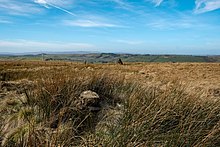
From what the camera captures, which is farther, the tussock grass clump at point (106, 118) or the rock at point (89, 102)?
the rock at point (89, 102)

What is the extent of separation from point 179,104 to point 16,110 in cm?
307

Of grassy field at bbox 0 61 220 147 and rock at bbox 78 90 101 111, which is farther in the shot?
rock at bbox 78 90 101 111

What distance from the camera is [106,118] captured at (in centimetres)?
401

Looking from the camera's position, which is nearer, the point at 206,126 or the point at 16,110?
the point at 206,126

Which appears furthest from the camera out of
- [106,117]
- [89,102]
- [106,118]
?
[89,102]

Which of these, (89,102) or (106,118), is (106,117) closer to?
(106,118)

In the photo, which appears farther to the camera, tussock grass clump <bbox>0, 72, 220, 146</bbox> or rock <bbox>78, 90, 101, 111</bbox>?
rock <bbox>78, 90, 101, 111</bbox>

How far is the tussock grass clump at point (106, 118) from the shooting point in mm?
3098

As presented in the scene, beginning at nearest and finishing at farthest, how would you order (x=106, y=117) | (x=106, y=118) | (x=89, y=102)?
(x=106, y=118) → (x=106, y=117) → (x=89, y=102)

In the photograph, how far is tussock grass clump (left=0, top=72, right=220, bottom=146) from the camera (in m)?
3.10

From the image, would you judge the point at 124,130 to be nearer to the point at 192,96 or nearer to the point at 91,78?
the point at 192,96

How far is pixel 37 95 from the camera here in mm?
5207

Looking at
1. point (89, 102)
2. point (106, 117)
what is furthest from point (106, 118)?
point (89, 102)

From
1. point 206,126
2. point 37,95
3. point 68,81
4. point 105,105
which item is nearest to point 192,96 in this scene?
point 206,126
